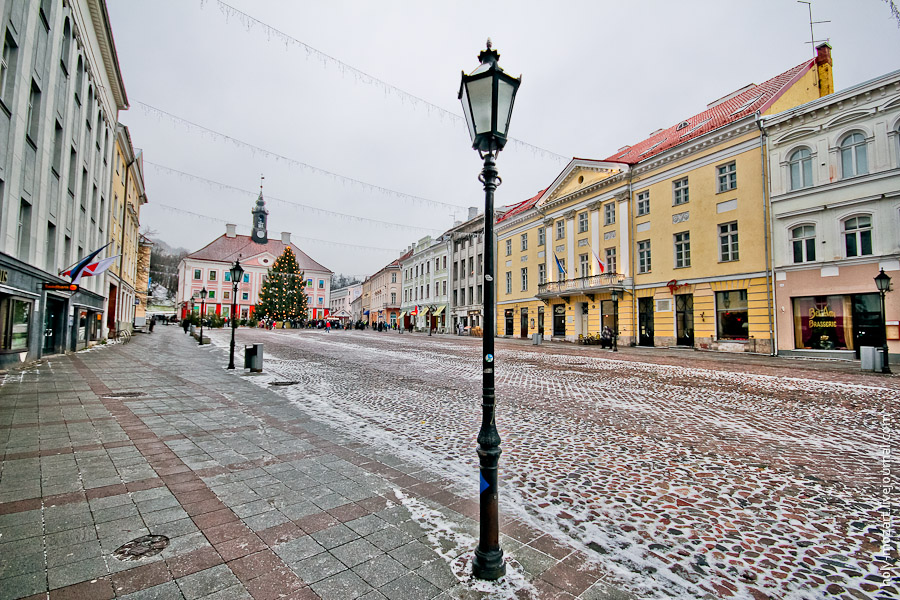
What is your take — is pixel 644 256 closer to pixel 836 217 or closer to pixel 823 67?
pixel 836 217

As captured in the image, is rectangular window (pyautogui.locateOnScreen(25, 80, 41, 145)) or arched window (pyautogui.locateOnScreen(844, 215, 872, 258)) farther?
arched window (pyautogui.locateOnScreen(844, 215, 872, 258))

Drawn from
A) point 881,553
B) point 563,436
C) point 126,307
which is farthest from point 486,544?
point 126,307

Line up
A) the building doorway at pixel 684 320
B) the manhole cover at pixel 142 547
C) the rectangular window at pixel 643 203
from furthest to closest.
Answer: the rectangular window at pixel 643 203
the building doorway at pixel 684 320
the manhole cover at pixel 142 547

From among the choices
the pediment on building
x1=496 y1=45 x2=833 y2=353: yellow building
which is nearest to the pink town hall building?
the pediment on building

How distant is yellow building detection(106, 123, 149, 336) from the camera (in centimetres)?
2666

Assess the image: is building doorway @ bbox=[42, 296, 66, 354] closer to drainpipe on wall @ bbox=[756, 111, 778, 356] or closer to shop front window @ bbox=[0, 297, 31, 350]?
shop front window @ bbox=[0, 297, 31, 350]

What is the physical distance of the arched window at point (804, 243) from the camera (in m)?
20.0

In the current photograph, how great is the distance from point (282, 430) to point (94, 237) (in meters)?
22.4

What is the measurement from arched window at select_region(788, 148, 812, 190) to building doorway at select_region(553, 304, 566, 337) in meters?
17.4

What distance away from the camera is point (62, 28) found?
47.2 feet

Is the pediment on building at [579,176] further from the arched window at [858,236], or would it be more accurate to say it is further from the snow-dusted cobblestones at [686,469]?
the snow-dusted cobblestones at [686,469]

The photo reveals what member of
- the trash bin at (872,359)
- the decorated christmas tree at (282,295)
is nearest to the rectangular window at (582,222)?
the trash bin at (872,359)

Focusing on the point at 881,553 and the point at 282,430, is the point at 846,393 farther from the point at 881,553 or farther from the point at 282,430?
the point at 282,430

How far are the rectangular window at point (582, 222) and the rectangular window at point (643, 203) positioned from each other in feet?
16.0
